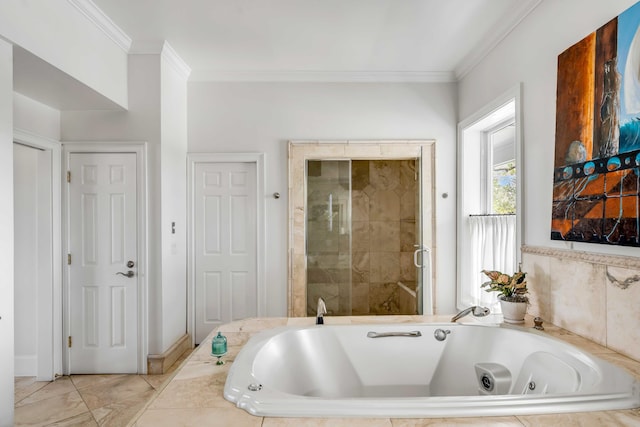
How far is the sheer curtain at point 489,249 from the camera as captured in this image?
108 inches

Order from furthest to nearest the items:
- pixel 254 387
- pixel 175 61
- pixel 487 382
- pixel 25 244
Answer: pixel 175 61
pixel 25 244
pixel 487 382
pixel 254 387

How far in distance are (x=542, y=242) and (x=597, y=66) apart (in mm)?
978

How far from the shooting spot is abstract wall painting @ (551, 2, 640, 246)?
1.56 metres

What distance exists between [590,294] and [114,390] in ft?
10.2

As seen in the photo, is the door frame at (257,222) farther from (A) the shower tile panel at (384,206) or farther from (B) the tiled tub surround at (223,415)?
(B) the tiled tub surround at (223,415)

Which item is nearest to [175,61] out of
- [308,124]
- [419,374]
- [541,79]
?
[308,124]

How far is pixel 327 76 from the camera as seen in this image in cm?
360

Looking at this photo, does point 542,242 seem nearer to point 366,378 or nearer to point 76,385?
point 366,378

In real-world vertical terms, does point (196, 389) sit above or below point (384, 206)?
below

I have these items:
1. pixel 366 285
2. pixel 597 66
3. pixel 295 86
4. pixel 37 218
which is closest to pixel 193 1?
pixel 295 86

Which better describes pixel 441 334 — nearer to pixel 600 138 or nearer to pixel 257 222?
pixel 600 138

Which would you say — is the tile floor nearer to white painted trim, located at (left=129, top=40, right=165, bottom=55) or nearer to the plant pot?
the plant pot

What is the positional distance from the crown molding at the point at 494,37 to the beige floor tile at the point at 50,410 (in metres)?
3.84

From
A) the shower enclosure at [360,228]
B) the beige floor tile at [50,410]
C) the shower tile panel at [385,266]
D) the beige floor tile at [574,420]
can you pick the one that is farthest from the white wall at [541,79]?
the beige floor tile at [50,410]
